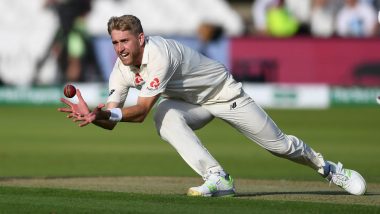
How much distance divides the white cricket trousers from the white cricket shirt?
76 mm

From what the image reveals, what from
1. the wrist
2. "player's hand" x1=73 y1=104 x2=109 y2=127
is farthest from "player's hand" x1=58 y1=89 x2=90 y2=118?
the wrist

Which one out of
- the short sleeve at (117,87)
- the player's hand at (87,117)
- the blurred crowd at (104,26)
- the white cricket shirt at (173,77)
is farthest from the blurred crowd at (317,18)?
the player's hand at (87,117)

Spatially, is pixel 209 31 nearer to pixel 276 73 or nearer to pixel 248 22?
pixel 276 73

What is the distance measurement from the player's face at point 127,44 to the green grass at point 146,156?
3.20 ft

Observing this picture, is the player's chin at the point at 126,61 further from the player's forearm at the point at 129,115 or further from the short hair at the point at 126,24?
the player's forearm at the point at 129,115

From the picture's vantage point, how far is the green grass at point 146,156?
23.4ft

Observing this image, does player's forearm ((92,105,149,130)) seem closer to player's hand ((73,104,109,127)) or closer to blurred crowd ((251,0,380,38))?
player's hand ((73,104,109,127))

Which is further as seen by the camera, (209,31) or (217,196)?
(209,31)

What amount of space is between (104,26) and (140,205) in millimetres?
15191

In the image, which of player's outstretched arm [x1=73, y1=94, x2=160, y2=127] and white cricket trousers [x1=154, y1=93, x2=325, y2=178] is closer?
player's outstretched arm [x1=73, y1=94, x2=160, y2=127]

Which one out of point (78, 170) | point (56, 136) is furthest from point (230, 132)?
point (78, 170)

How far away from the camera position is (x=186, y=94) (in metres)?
7.94

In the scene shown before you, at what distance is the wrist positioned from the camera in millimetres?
7328

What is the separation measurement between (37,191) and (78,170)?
3.48m
